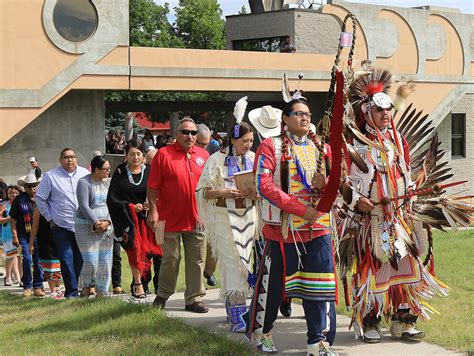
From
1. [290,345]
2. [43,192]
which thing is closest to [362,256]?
[290,345]

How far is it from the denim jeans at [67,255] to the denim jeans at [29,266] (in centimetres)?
71

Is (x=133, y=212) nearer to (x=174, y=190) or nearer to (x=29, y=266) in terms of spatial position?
(x=174, y=190)

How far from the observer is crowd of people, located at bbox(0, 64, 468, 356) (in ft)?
21.2

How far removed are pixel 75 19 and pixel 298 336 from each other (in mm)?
13685

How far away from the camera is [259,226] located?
8.20m

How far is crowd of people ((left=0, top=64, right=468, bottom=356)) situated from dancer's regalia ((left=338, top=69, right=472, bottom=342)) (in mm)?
11

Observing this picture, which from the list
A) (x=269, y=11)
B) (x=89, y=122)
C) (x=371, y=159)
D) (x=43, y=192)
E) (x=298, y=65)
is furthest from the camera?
(x=269, y=11)

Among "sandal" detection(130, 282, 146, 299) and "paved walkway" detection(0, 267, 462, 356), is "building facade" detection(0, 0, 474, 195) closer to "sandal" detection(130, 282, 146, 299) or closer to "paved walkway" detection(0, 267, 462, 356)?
"sandal" detection(130, 282, 146, 299)

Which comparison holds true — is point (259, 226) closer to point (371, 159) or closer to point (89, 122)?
point (371, 159)

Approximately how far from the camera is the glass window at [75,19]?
19.3 metres

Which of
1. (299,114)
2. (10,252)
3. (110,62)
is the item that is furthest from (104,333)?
(110,62)

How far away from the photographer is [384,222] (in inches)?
279

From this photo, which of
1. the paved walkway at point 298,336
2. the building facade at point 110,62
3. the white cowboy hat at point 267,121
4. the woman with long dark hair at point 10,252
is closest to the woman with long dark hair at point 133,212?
the paved walkway at point 298,336

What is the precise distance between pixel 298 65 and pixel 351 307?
53.9 ft
